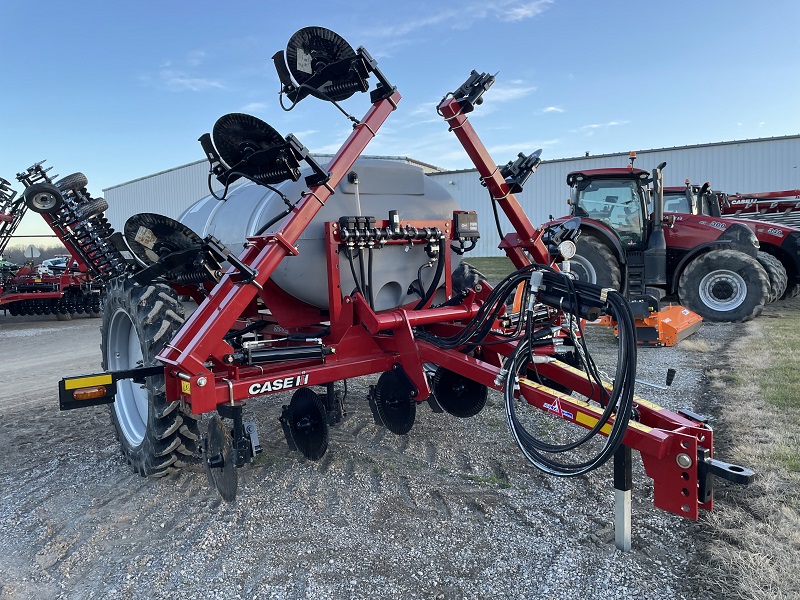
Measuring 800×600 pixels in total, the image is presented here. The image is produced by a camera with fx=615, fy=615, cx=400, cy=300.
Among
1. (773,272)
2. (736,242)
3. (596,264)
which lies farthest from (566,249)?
(773,272)

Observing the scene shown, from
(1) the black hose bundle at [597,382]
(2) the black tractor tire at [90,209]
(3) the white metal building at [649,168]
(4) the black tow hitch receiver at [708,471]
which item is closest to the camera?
(4) the black tow hitch receiver at [708,471]

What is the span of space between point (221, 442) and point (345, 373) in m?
0.74

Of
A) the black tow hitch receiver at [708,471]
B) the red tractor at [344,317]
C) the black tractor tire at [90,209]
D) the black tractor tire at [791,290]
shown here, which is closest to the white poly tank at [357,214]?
the red tractor at [344,317]

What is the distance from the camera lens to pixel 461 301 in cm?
404

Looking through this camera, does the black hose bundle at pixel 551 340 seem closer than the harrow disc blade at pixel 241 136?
Yes

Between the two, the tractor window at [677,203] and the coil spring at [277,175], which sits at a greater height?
the coil spring at [277,175]

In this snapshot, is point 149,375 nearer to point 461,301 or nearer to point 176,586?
point 176,586

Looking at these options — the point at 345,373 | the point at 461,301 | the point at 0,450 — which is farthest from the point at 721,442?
the point at 0,450

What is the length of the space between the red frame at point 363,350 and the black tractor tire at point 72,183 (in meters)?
2.67

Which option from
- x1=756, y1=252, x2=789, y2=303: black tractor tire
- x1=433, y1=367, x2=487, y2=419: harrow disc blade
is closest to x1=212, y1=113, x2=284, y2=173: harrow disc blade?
x1=433, y1=367, x2=487, y2=419: harrow disc blade

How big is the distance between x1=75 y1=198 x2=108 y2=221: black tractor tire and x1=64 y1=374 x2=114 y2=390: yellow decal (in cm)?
238

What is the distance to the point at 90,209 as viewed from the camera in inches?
196

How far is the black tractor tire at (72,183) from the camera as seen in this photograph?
5234 mm

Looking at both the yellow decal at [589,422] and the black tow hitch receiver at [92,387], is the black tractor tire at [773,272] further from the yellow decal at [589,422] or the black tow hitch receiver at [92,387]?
the black tow hitch receiver at [92,387]
